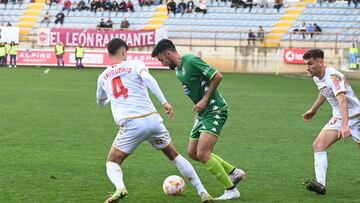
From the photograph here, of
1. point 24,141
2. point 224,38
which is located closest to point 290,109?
point 24,141

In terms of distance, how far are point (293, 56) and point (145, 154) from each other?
34.5m

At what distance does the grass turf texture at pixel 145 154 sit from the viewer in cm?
929

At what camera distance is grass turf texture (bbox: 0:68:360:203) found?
30.5 ft

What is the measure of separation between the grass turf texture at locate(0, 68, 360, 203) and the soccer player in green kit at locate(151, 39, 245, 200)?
480 mm

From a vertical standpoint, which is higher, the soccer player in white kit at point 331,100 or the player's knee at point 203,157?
the soccer player in white kit at point 331,100

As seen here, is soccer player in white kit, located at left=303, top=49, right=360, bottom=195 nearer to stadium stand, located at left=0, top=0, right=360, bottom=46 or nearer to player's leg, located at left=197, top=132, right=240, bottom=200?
player's leg, located at left=197, top=132, right=240, bottom=200

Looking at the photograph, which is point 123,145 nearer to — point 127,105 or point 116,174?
point 116,174

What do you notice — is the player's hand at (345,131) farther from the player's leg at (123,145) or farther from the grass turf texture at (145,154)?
the player's leg at (123,145)

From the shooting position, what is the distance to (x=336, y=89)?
29.6 ft

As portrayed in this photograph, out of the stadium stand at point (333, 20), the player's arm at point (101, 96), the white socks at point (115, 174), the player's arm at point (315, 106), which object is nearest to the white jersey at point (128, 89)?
the player's arm at point (101, 96)

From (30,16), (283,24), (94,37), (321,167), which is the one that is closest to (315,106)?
(321,167)

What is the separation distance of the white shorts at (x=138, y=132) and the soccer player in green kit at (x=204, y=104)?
0.62 metres

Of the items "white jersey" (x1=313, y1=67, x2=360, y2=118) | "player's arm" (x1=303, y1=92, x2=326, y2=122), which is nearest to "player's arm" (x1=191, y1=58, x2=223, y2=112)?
"white jersey" (x1=313, y1=67, x2=360, y2=118)

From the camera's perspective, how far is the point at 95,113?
19.9 meters
